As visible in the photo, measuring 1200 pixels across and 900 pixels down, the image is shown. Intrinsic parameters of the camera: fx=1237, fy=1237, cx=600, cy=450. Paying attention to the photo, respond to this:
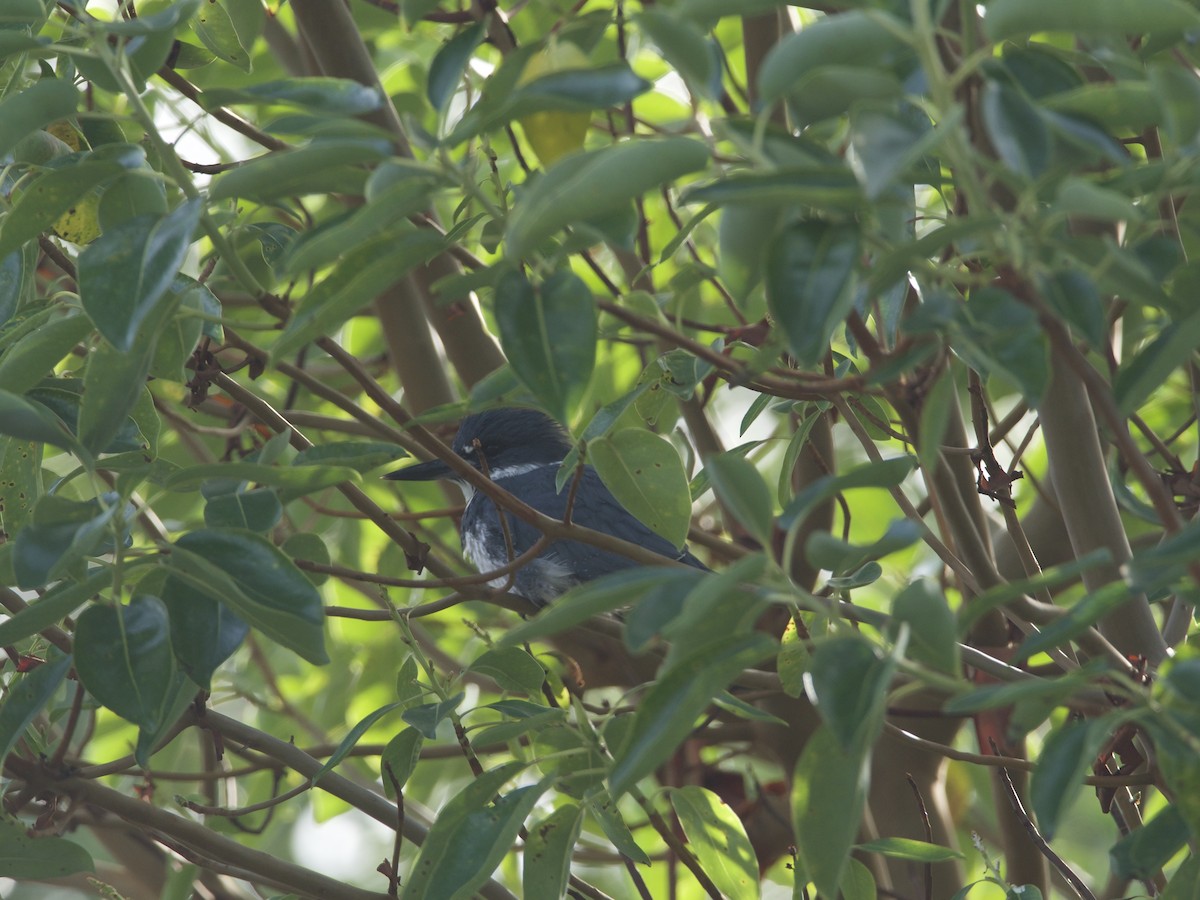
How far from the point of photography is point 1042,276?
0.90 meters

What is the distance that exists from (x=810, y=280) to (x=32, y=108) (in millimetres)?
730

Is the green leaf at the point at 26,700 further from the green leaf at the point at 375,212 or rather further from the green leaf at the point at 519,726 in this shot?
the green leaf at the point at 375,212

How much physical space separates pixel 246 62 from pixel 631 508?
1055 mm

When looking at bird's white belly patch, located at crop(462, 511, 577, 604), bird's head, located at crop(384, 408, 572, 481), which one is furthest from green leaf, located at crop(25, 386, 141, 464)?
bird's head, located at crop(384, 408, 572, 481)

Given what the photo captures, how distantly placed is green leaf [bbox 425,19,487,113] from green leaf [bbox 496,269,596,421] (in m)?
Result: 0.20

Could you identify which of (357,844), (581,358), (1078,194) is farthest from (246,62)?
(357,844)

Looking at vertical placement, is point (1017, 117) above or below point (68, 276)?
below

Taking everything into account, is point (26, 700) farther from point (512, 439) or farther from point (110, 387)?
point (512, 439)

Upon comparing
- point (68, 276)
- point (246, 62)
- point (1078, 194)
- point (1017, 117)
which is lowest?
point (1078, 194)

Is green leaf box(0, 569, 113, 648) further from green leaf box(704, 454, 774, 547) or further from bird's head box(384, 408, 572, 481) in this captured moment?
bird's head box(384, 408, 572, 481)

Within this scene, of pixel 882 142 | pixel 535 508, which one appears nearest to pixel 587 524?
pixel 535 508

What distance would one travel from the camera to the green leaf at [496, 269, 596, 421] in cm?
105

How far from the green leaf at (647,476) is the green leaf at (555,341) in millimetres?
438

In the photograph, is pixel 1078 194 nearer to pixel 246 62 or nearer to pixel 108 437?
pixel 108 437
